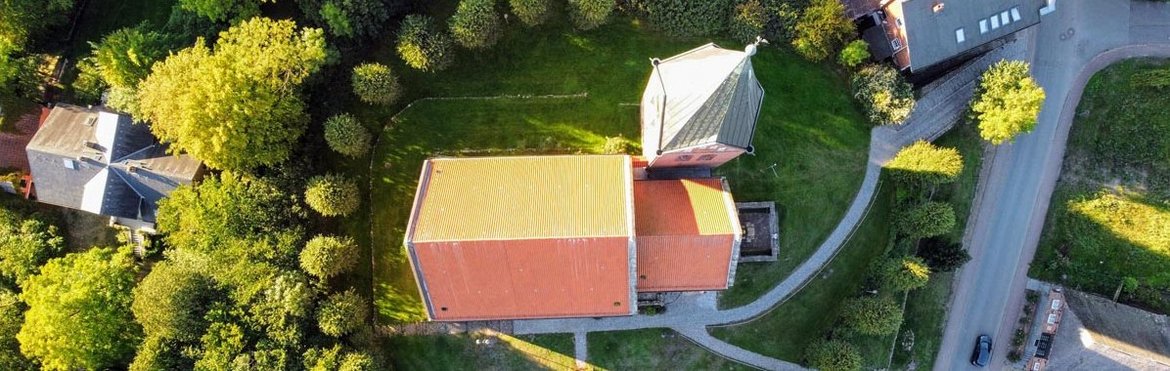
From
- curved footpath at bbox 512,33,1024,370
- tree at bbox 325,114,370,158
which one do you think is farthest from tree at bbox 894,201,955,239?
tree at bbox 325,114,370,158

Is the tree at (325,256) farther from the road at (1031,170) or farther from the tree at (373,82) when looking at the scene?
the road at (1031,170)

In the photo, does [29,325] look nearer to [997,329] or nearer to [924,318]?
[924,318]

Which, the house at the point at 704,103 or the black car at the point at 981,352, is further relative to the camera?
the black car at the point at 981,352

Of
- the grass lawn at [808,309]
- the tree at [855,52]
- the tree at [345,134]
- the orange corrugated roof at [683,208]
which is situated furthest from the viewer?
the grass lawn at [808,309]

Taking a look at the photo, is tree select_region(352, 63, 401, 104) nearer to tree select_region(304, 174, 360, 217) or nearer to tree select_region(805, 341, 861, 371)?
tree select_region(304, 174, 360, 217)

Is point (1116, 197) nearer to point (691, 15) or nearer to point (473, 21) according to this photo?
point (691, 15)

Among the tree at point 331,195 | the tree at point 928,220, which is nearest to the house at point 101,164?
the tree at point 331,195
